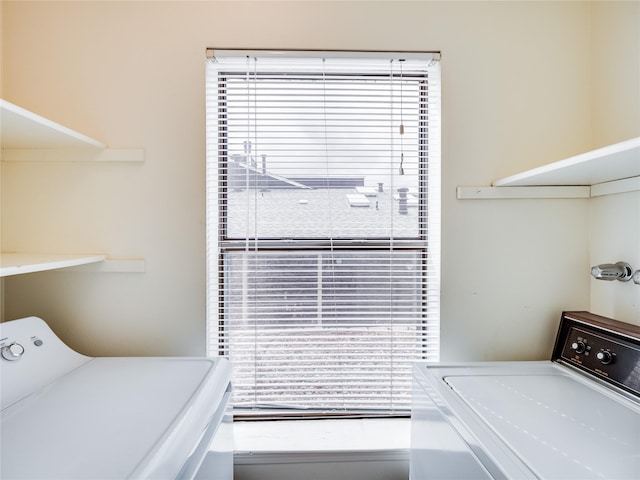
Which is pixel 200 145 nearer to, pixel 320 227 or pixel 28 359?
pixel 320 227

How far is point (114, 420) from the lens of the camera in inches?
33.3

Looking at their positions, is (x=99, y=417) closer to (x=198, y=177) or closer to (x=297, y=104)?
(x=198, y=177)

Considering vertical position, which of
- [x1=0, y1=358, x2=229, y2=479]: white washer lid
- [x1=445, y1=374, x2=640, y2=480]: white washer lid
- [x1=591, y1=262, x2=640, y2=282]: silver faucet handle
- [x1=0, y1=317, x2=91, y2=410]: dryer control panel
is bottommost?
[x1=445, y1=374, x2=640, y2=480]: white washer lid

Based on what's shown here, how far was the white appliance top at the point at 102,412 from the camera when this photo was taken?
69 centimetres

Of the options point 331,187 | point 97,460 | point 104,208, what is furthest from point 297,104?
point 97,460

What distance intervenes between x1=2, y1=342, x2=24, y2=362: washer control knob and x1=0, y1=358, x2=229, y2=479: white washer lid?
14 cm

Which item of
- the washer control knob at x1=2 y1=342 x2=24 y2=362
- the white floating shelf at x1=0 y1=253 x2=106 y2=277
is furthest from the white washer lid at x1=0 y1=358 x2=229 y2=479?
the white floating shelf at x1=0 y1=253 x2=106 y2=277

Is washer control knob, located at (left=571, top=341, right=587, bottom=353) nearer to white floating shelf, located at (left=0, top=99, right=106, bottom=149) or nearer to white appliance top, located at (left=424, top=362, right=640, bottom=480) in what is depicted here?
white appliance top, located at (left=424, top=362, right=640, bottom=480)

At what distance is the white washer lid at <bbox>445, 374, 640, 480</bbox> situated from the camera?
0.70 m

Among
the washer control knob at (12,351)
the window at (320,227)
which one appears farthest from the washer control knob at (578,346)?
the washer control knob at (12,351)

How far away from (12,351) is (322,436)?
3.87 feet

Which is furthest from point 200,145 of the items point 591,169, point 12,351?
point 591,169

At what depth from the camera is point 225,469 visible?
3.54 ft

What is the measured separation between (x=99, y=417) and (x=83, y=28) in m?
1.53
